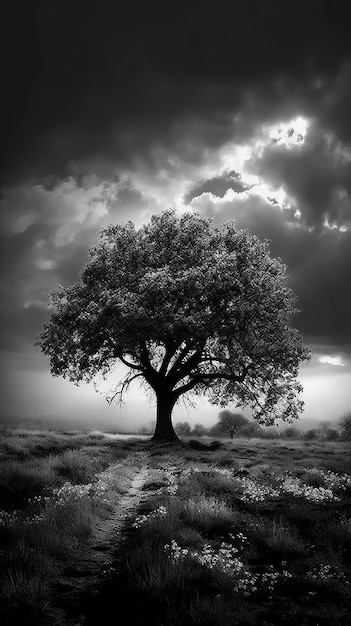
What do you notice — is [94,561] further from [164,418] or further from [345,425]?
[345,425]

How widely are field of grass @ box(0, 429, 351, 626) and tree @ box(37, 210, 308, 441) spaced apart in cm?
1463

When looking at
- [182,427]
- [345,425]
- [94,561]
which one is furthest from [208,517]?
[182,427]

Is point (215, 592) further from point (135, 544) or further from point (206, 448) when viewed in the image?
point (206, 448)

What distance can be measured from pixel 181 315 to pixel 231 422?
A: 46935mm

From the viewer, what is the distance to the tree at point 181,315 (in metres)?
29.4

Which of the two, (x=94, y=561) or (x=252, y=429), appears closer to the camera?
(x=94, y=561)

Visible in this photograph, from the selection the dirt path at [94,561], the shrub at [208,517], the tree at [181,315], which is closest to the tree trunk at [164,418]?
the tree at [181,315]

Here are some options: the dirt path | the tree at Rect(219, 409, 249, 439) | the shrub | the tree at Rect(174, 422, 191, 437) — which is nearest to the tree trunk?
the dirt path

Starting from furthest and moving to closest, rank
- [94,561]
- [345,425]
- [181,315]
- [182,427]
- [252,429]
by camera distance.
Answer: [182,427] → [252,429] → [345,425] → [181,315] → [94,561]

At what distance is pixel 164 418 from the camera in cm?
3444

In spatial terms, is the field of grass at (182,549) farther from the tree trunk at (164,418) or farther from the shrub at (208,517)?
the tree trunk at (164,418)

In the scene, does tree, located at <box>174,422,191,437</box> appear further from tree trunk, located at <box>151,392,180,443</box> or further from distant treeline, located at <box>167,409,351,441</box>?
tree trunk, located at <box>151,392,180,443</box>

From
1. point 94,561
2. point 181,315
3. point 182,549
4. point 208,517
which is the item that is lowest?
point 94,561

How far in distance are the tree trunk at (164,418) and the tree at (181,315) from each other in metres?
0.09
